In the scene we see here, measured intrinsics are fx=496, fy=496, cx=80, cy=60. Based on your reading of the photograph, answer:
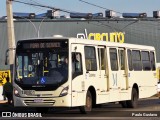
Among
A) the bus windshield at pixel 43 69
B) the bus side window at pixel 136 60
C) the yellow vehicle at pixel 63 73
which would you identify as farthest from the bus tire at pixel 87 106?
the bus side window at pixel 136 60

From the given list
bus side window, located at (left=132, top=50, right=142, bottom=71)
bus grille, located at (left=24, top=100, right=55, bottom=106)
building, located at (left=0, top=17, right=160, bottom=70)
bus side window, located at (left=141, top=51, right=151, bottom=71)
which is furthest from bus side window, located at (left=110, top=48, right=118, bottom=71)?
building, located at (left=0, top=17, right=160, bottom=70)

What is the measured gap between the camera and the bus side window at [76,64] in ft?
57.8

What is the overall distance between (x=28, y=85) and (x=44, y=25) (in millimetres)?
68855

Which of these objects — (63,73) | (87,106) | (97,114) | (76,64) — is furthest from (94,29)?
(63,73)

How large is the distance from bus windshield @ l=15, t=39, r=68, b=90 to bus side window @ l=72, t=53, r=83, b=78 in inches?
14.2

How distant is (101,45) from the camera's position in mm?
20094

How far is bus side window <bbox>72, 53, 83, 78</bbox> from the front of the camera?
17625 mm

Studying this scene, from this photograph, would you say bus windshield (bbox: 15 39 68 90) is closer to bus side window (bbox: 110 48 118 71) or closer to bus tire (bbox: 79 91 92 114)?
bus tire (bbox: 79 91 92 114)

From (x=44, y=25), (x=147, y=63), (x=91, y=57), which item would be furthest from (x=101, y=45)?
(x=44, y=25)

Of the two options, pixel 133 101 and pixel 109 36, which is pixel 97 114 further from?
pixel 109 36

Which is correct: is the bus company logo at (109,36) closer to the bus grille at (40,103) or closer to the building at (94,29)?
the building at (94,29)

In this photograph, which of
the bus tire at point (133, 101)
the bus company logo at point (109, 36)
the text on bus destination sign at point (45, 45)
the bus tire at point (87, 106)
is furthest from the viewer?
the bus company logo at point (109, 36)

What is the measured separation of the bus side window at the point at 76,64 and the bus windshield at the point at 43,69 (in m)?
0.36

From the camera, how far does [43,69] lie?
17406 mm
